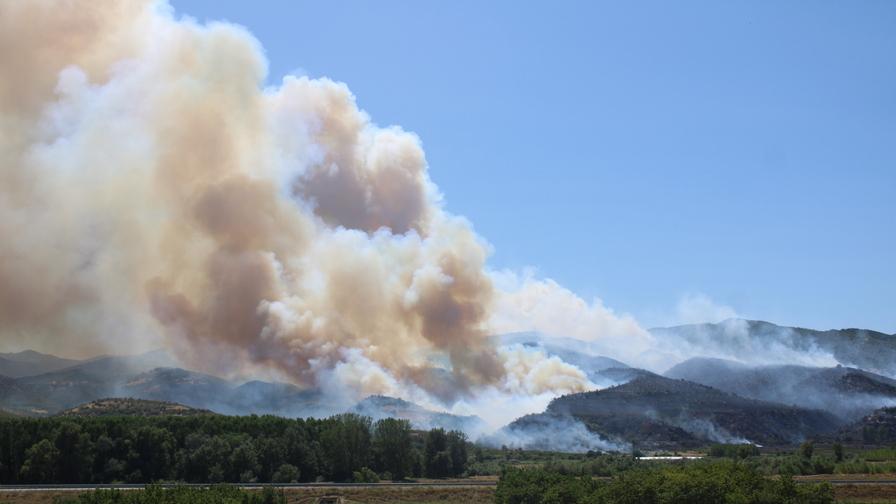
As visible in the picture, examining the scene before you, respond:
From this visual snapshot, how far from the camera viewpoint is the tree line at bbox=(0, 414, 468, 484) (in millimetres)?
100438

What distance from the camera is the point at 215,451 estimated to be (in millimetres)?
104750

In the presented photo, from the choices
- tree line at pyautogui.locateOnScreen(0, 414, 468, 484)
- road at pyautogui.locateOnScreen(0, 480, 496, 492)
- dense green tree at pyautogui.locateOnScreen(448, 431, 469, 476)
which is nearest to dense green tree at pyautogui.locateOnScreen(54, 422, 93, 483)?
tree line at pyautogui.locateOnScreen(0, 414, 468, 484)

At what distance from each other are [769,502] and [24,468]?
8041cm

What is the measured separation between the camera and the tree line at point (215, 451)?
330 feet

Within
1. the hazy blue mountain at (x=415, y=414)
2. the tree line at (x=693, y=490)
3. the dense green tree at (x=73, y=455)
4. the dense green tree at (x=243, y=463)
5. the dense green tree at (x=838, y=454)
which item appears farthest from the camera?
the hazy blue mountain at (x=415, y=414)

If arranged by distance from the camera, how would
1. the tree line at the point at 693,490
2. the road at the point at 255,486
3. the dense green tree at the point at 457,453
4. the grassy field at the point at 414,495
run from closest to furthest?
1. the tree line at the point at 693,490
2. the grassy field at the point at 414,495
3. the road at the point at 255,486
4. the dense green tree at the point at 457,453

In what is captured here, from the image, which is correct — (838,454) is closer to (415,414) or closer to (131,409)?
(415,414)

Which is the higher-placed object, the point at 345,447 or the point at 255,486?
the point at 345,447

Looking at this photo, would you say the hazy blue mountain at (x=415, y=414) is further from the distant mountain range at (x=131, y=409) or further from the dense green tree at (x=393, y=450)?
the dense green tree at (x=393, y=450)

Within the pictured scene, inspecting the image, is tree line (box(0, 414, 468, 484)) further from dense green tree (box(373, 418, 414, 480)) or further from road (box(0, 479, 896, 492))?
road (box(0, 479, 896, 492))

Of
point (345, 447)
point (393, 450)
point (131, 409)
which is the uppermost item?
point (131, 409)

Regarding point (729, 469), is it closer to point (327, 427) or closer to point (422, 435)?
point (327, 427)

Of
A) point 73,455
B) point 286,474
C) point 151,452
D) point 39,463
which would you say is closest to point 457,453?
point 286,474

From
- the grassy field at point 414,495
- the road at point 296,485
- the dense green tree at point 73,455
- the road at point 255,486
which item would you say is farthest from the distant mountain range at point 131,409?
the grassy field at point 414,495
